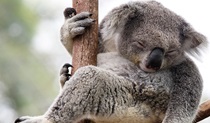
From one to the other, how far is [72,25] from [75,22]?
0.04 metres

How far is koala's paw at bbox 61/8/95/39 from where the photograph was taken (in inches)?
169

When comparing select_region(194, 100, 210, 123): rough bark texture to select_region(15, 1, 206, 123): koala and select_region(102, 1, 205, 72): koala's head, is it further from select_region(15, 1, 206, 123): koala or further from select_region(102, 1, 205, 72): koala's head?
select_region(102, 1, 205, 72): koala's head

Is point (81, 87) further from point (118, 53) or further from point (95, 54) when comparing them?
point (118, 53)

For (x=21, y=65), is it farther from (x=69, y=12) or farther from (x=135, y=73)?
(x=135, y=73)

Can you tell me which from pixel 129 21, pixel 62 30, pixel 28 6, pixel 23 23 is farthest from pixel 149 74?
pixel 28 6

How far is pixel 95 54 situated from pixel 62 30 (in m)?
0.56

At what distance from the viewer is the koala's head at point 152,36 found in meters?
4.38

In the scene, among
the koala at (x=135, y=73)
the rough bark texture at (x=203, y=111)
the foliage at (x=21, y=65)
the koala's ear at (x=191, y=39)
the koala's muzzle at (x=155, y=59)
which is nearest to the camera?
the koala at (x=135, y=73)

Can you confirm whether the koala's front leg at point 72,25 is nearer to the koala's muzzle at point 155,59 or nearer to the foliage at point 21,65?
the koala's muzzle at point 155,59

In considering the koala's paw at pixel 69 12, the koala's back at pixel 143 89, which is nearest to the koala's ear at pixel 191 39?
the koala's back at pixel 143 89

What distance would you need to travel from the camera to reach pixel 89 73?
13.3ft

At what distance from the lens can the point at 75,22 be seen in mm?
4398

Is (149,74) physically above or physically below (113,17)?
below

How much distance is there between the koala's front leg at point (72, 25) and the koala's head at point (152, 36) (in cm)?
29
